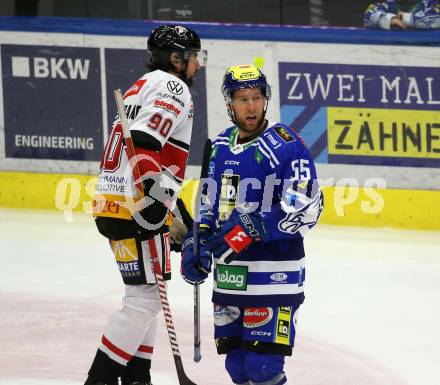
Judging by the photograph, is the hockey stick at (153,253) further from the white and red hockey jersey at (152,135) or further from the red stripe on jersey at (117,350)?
the red stripe on jersey at (117,350)

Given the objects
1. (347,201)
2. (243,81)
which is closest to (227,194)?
(243,81)

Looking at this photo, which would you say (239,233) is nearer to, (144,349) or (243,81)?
(243,81)

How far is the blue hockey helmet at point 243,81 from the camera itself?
4.16 metres

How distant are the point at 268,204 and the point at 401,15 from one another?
3.97m

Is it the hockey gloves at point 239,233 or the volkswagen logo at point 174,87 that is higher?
the volkswagen logo at point 174,87

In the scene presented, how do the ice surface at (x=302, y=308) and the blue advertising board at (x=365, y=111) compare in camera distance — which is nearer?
the ice surface at (x=302, y=308)

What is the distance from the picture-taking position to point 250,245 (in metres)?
4.15

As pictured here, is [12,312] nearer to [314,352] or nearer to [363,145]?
[314,352]

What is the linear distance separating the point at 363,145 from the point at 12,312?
2754 millimetres

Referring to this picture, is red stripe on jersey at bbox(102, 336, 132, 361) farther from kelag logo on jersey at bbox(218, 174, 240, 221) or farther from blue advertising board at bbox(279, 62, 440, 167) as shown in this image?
blue advertising board at bbox(279, 62, 440, 167)

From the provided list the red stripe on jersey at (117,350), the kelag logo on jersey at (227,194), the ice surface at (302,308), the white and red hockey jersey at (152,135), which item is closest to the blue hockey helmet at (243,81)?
the kelag logo on jersey at (227,194)

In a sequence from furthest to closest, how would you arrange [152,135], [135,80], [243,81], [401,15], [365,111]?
1. [135,80]
2. [365,111]
3. [401,15]
4. [152,135]
5. [243,81]

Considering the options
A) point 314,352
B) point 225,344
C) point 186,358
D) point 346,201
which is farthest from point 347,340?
point 346,201

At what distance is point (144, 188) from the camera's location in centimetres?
450
